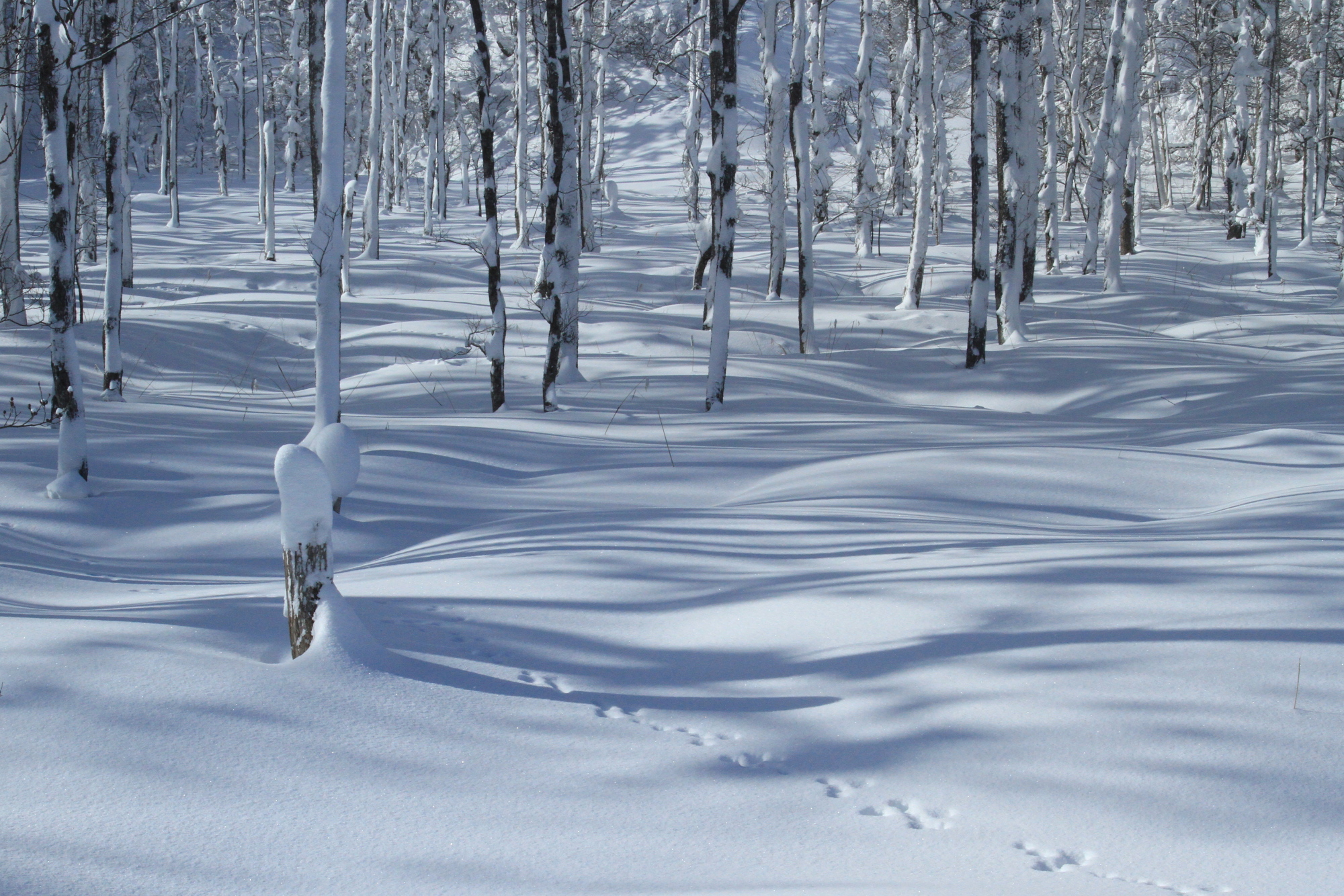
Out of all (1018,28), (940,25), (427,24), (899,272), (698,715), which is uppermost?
(427,24)

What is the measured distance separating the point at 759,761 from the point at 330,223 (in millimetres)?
5285

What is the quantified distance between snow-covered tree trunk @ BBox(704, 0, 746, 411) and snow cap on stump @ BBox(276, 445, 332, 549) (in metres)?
6.93

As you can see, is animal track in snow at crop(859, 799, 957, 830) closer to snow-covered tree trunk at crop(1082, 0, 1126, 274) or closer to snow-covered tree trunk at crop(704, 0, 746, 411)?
snow-covered tree trunk at crop(704, 0, 746, 411)

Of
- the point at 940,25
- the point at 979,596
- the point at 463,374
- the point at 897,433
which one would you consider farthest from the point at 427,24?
the point at 979,596

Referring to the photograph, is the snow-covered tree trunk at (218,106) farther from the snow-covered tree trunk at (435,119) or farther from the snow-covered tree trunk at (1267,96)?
the snow-covered tree trunk at (1267,96)

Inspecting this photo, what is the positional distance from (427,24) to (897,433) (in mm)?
29223

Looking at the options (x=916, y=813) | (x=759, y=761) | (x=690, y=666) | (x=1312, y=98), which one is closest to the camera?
(x=916, y=813)

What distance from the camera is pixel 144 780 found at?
2.67m

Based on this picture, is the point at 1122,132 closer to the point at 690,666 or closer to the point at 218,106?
the point at 690,666

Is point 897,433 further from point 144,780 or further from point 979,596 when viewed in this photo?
point 144,780

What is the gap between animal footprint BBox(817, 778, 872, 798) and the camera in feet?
8.99

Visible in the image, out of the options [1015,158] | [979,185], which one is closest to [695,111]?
[1015,158]

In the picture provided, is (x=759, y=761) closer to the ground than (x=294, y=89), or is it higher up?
closer to the ground

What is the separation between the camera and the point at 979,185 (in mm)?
12641
